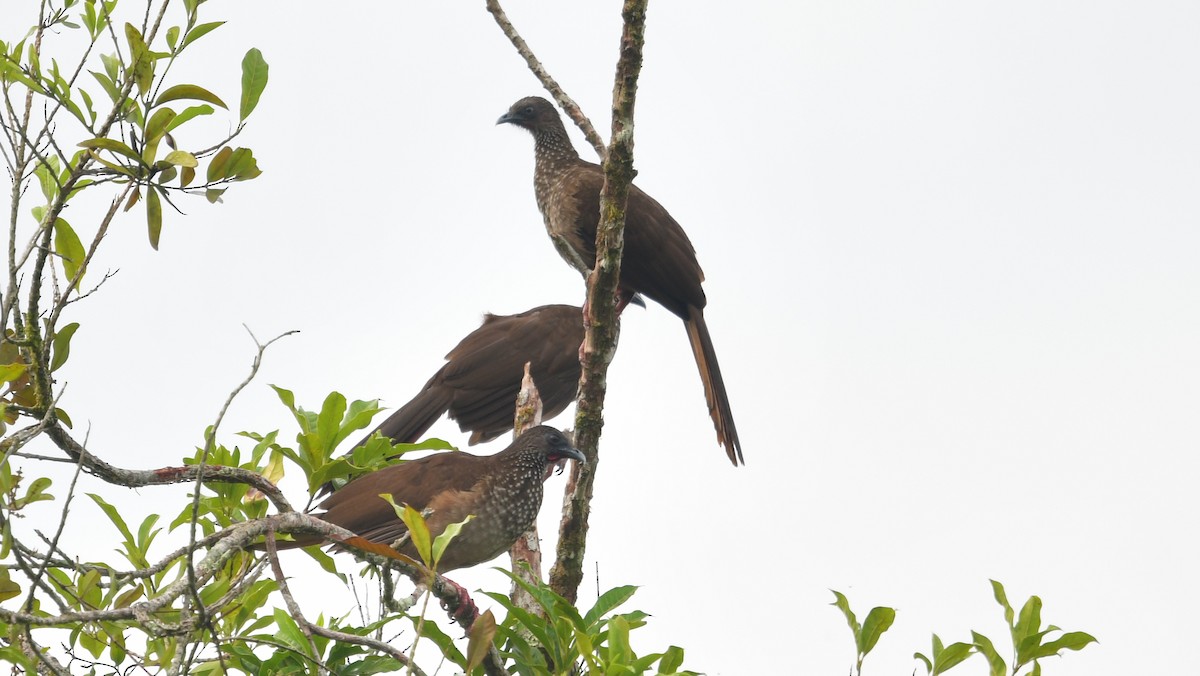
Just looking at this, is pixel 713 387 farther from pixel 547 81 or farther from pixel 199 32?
pixel 199 32

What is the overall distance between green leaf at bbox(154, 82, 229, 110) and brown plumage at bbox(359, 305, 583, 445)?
14.5 ft

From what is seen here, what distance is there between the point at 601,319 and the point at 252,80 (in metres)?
1.57

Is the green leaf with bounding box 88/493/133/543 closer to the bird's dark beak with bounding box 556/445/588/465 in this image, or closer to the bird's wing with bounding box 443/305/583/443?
the bird's dark beak with bounding box 556/445/588/465

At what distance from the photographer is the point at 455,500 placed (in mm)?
4641

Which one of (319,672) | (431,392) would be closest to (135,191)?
(319,672)

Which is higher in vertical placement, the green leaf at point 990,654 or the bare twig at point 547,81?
the bare twig at point 547,81

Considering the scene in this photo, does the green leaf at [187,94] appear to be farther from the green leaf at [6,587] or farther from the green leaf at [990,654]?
the green leaf at [990,654]

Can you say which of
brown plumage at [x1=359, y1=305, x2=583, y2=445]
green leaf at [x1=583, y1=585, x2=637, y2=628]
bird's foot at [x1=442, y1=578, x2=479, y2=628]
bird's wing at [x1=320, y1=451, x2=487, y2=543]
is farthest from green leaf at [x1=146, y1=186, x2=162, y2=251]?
brown plumage at [x1=359, y1=305, x2=583, y2=445]

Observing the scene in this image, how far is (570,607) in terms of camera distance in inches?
118

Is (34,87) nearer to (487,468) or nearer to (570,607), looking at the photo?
(570,607)

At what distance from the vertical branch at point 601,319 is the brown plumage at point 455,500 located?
0.40ft

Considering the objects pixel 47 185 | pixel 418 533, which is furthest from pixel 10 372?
pixel 418 533

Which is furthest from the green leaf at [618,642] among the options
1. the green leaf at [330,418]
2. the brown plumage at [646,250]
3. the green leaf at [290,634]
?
the brown plumage at [646,250]

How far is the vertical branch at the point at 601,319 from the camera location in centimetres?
379
